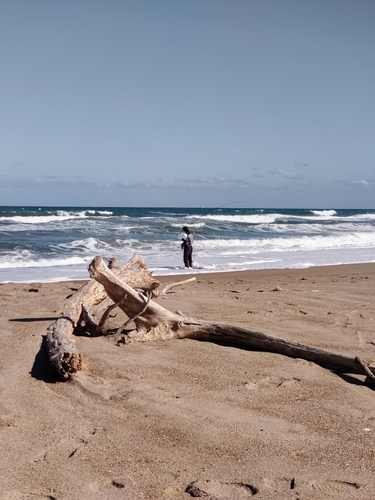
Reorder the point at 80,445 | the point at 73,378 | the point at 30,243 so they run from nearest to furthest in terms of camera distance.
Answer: the point at 80,445 → the point at 73,378 → the point at 30,243

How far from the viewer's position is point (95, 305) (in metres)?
6.70

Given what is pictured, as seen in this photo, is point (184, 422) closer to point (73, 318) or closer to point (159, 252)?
point (73, 318)

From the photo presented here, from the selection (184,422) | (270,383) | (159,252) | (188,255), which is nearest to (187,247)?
(188,255)

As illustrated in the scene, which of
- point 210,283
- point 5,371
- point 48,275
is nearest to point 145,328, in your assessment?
point 5,371

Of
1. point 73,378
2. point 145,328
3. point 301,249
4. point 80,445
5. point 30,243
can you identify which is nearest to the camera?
point 80,445

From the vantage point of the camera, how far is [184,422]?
3617mm

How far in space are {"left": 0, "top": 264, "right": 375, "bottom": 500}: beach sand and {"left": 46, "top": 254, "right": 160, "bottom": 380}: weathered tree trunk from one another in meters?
0.14

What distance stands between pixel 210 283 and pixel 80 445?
755cm

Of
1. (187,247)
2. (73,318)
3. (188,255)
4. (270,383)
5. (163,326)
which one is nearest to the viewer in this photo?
(270,383)

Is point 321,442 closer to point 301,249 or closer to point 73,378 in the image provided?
point 73,378

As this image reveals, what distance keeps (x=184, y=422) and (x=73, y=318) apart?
8.12 feet

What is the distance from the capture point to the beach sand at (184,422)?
2900 mm

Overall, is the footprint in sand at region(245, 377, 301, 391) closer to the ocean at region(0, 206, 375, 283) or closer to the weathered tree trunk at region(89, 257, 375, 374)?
the weathered tree trunk at region(89, 257, 375, 374)

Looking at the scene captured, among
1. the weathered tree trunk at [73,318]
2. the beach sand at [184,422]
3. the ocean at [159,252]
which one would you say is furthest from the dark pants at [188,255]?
the beach sand at [184,422]
